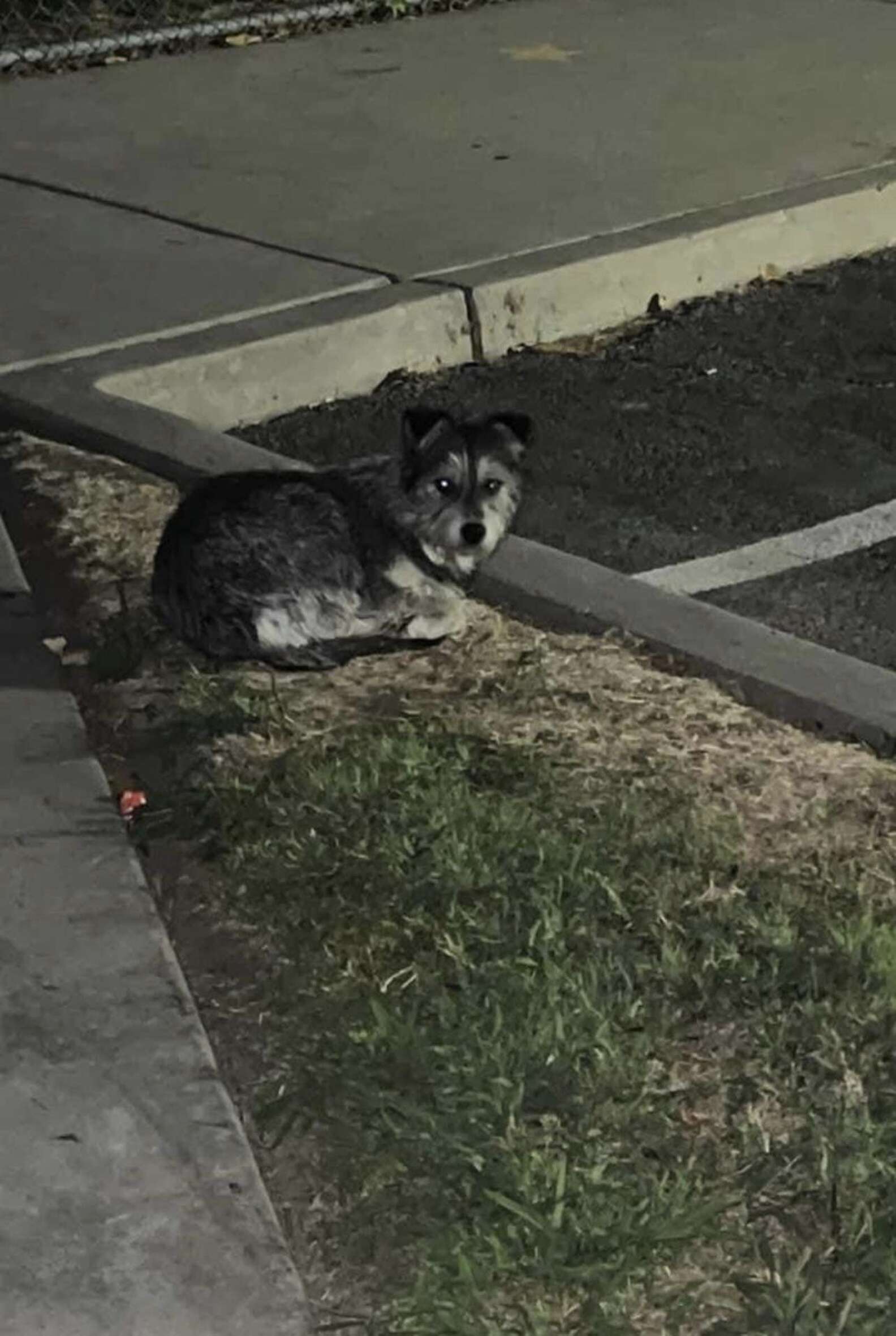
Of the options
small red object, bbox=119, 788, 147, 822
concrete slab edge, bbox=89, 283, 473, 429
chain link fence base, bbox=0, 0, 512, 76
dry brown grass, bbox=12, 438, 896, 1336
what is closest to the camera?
dry brown grass, bbox=12, 438, 896, 1336

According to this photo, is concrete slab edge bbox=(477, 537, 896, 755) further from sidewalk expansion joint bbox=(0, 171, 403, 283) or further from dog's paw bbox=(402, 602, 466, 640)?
sidewalk expansion joint bbox=(0, 171, 403, 283)

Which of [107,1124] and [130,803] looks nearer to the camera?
[107,1124]

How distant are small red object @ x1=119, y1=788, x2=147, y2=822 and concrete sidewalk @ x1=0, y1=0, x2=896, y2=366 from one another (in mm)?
2573

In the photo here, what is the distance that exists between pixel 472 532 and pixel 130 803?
992mm

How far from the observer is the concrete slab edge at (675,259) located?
7.16 meters

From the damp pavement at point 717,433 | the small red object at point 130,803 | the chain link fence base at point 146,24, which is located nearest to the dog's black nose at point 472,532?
the damp pavement at point 717,433

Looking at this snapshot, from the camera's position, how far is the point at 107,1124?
340 centimetres

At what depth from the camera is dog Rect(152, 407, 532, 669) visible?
4867mm

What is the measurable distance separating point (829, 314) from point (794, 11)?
4425mm

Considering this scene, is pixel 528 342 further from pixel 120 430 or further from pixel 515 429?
pixel 515 429

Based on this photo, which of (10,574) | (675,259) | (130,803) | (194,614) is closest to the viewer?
(130,803)

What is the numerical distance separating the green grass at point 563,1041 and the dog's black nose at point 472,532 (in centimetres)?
57

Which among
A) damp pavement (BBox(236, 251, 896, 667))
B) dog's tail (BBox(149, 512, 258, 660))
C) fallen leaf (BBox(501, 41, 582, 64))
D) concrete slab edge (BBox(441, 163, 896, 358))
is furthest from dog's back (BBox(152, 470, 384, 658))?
fallen leaf (BBox(501, 41, 582, 64))

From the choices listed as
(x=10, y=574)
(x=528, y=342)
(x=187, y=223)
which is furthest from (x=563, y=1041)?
(x=187, y=223)
